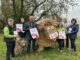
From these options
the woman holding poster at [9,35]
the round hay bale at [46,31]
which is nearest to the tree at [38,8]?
the round hay bale at [46,31]

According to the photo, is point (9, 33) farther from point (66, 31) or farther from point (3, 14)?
point (3, 14)

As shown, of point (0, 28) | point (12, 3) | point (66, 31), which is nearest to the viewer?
point (66, 31)

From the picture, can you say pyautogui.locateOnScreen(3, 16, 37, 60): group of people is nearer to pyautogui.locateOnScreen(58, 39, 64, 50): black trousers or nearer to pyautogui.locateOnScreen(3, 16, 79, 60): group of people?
pyautogui.locateOnScreen(3, 16, 79, 60): group of people

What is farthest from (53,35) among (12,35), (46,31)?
(12,35)

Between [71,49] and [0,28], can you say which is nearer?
[71,49]

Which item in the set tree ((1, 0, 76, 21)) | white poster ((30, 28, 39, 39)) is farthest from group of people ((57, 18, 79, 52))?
tree ((1, 0, 76, 21))

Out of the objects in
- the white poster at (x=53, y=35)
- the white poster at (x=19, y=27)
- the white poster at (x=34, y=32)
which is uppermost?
the white poster at (x=19, y=27)

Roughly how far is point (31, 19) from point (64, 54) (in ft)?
7.83

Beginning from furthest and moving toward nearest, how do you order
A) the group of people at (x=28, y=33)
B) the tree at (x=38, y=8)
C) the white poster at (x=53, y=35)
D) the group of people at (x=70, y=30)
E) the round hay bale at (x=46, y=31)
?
1. the tree at (x=38, y=8)
2. the round hay bale at (x=46, y=31)
3. the white poster at (x=53, y=35)
4. the group of people at (x=70, y=30)
5. the group of people at (x=28, y=33)

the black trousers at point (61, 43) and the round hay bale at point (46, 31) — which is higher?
the round hay bale at point (46, 31)

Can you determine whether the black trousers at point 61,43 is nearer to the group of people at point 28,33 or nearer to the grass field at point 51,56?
the group of people at point 28,33

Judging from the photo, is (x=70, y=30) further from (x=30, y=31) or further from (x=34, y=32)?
(x=30, y=31)

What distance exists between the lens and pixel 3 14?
37.1 metres

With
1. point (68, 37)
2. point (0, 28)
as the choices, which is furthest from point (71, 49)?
point (0, 28)
